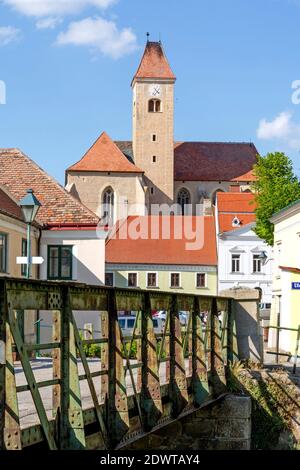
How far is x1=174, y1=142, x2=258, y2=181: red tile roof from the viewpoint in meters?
115

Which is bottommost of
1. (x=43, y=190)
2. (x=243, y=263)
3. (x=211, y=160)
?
(x=243, y=263)

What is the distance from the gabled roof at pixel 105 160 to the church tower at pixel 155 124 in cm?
315

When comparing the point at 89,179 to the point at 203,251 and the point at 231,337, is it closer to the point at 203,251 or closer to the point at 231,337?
the point at 203,251

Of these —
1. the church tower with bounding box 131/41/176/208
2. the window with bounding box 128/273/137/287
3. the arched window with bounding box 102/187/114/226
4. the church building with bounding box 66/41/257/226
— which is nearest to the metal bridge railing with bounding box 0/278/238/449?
the window with bounding box 128/273/137/287

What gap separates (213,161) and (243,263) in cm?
4697

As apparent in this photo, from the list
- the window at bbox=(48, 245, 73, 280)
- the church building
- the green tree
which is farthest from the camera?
the church building

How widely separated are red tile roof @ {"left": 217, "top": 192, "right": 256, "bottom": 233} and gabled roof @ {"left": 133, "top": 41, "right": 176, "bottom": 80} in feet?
102

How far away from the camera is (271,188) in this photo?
59.5m

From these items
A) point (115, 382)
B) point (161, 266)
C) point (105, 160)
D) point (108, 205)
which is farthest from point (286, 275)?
point (105, 160)

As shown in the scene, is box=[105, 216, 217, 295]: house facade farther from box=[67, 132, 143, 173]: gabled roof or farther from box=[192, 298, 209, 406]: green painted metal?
box=[192, 298, 209, 406]: green painted metal

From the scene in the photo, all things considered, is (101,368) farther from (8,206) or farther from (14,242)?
(8,206)

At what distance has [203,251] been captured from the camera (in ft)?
246

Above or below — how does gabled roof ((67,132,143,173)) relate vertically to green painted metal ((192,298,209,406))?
above

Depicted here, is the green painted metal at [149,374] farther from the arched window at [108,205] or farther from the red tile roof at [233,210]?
the arched window at [108,205]
